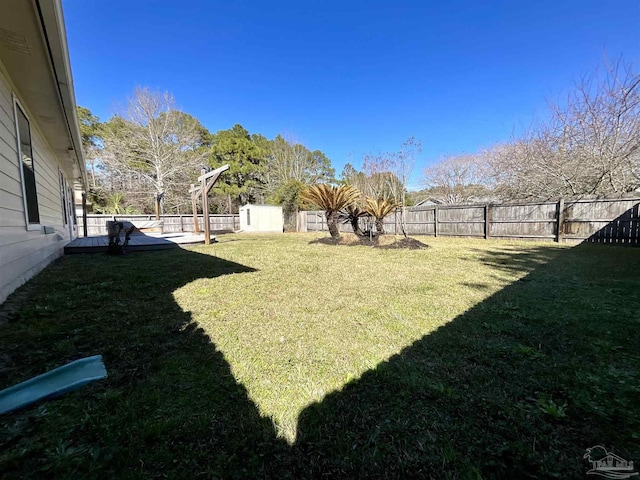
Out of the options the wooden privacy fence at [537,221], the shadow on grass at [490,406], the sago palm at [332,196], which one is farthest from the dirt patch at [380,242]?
the shadow on grass at [490,406]

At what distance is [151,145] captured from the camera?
18.7 meters

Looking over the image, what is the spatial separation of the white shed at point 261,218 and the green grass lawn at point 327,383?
608 inches

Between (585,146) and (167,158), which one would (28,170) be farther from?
(167,158)

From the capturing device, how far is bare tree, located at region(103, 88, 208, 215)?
18.2m

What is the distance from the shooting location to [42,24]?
8.07 ft

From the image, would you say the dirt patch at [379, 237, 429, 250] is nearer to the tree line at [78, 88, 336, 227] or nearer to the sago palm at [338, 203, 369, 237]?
the sago palm at [338, 203, 369, 237]

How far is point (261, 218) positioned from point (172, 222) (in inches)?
239

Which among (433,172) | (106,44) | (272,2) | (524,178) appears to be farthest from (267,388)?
(433,172)

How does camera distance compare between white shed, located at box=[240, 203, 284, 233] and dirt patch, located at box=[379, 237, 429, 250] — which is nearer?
dirt patch, located at box=[379, 237, 429, 250]

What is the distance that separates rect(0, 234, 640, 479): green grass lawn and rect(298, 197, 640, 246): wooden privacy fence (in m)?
7.04

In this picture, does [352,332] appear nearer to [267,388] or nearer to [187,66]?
[267,388]

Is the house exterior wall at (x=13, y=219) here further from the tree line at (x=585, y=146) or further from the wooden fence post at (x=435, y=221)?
the tree line at (x=585, y=146)

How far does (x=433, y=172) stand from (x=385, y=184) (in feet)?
39.0

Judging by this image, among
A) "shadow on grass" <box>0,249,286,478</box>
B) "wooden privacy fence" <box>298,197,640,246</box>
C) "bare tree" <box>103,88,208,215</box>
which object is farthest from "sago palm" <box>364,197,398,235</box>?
"bare tree" <box>103,88,208,215</box>
